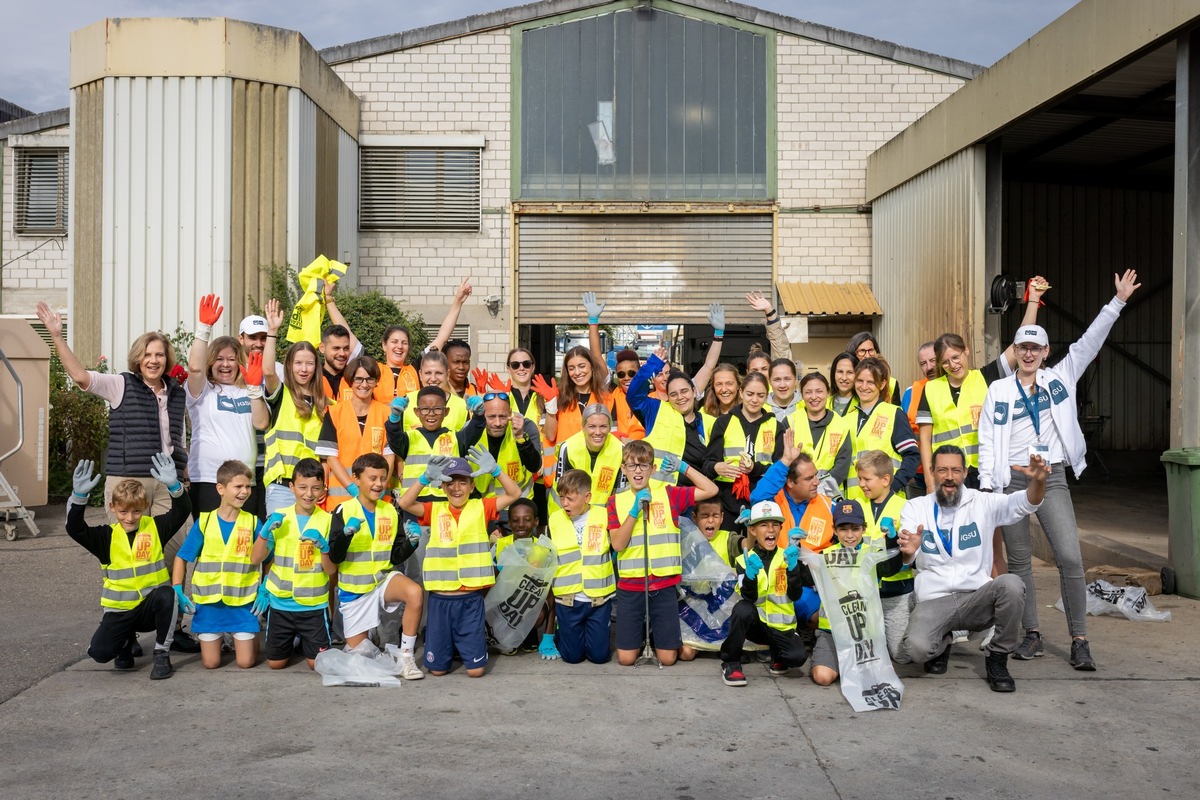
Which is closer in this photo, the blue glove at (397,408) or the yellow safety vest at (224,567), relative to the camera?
the yellow safety vest at (224,567)

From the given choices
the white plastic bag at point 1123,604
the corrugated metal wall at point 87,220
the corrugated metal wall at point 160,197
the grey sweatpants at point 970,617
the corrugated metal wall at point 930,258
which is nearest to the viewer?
the grey sweatpants at point 970,617

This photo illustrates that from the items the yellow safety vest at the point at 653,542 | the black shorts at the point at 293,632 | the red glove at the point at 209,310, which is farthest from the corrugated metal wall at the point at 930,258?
the black shorts at the point at 293,632

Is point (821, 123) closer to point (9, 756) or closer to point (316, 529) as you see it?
point (316, 529)

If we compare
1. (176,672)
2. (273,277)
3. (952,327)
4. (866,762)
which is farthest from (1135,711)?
(273,277)

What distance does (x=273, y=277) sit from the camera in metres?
13.0

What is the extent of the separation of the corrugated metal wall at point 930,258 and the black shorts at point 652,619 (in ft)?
22.8

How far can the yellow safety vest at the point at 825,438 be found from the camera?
634cm

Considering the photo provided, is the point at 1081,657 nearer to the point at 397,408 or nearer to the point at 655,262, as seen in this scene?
the point at 397,408

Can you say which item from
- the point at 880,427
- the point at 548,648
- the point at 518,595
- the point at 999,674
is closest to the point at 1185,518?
the point at 880,427

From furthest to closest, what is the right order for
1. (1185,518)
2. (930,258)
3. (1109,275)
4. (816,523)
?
(1109,275) < (930,258) < (1185,518) < (816,523)

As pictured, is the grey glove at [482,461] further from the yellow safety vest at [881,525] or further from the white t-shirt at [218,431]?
the yellow safety vest at [881,525]

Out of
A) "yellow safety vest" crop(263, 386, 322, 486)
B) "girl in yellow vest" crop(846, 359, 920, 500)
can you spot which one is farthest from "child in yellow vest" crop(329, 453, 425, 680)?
"girl in yellow vest" crop(846, 359, 920, 500)

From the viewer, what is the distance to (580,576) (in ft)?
19.4

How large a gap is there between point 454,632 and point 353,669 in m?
0.57
